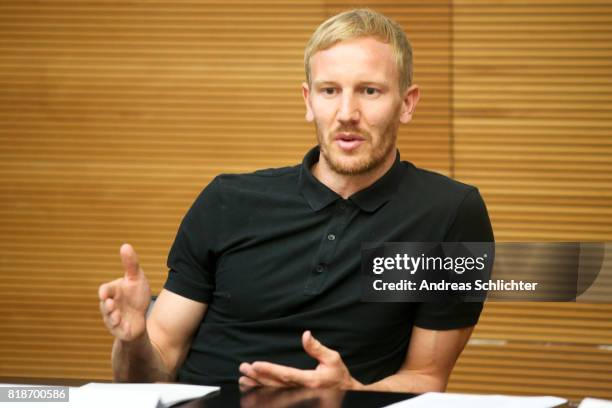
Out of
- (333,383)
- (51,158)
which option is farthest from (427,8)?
(333,383)

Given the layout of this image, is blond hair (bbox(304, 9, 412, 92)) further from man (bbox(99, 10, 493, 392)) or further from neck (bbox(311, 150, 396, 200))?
neck (bbox(311, 150, 396, 200))

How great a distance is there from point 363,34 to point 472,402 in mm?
826

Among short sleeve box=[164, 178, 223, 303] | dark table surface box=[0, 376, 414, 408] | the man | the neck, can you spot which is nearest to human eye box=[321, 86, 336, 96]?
the man

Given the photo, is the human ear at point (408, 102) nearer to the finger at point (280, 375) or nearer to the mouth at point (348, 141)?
the mouth at point (348, 141)

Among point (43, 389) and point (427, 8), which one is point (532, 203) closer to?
point (427, 8)

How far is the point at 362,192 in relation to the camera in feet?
6.19

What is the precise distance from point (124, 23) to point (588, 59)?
155 centimetres

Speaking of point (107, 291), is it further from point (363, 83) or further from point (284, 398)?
point (363, 83)

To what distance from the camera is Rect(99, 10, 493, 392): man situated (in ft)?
5.85

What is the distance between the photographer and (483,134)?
3189 mm

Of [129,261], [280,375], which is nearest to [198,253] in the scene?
[129,261]

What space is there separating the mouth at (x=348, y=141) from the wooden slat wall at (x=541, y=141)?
4.60 ft

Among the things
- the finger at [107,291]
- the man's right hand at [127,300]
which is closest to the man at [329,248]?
the man's right hand at [127,300]

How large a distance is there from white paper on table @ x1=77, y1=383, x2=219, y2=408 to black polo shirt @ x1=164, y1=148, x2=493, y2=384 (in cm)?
42
